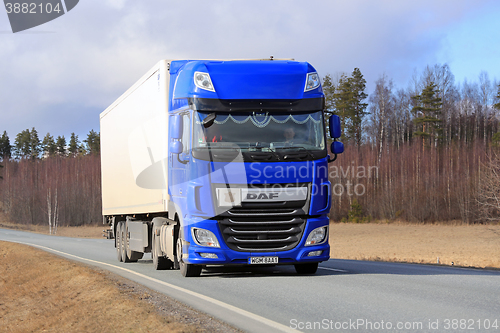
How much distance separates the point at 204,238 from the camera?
33.9 ft

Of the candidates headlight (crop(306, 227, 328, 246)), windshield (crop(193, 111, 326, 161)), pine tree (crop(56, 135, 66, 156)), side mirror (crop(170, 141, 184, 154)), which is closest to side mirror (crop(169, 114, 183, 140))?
side mirror (crop(170, 141, 184, 154))

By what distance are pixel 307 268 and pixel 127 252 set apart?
24.9 ft

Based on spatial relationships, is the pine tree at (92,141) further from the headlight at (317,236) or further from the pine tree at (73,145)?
the headlight at (317,236)

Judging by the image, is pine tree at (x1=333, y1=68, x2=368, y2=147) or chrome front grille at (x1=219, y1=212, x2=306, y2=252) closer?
chrome front grille at (x1=219, y1=212, x2=306, y2=252)

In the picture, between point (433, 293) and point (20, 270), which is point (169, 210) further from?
point (20, 270)

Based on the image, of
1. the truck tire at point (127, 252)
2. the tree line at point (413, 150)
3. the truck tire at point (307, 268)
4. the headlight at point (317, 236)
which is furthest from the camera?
the tree line at point (413, 150)

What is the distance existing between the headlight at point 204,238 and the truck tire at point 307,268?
2.46m

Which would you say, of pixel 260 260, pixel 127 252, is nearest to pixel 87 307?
pixel 260 260

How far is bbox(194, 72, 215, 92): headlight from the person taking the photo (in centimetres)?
1074

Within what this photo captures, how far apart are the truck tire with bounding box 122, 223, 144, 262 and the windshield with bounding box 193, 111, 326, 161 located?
7531mm

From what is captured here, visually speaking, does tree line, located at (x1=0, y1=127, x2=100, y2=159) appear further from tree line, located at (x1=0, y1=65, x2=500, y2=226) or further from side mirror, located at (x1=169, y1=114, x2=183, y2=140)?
side mirror, located at (x1=169, y1=114, x2=183, y2=140)

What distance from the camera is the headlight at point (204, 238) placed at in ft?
33.8

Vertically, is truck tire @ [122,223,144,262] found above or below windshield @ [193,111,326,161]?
below

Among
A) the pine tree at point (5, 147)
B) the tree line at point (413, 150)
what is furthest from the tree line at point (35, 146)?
the tree line at point (413, 150)
